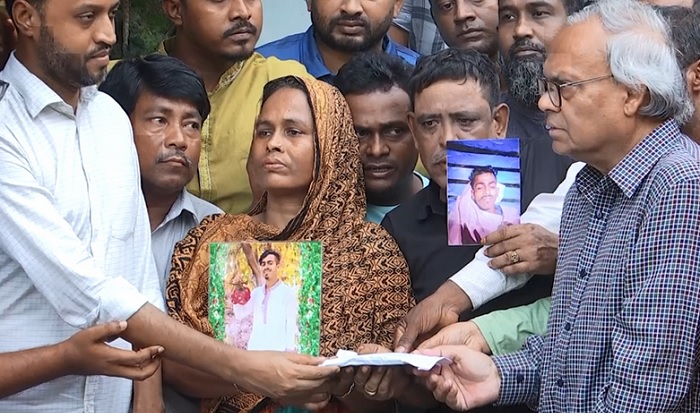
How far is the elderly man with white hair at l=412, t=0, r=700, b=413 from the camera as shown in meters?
2.75

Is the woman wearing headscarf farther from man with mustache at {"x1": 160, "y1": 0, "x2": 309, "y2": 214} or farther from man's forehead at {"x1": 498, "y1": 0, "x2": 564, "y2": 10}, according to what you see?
man's forehead at {"x1": 498, "y1": 0, "x2": 564, "y2": 10}

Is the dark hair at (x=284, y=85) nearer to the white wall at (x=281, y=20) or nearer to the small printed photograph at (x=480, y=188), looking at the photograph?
the small printed photograph at (x=480, y=188)

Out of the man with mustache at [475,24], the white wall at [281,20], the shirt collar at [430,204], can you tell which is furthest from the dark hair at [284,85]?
the white wall at [281,20]

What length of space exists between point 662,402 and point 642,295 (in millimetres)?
269

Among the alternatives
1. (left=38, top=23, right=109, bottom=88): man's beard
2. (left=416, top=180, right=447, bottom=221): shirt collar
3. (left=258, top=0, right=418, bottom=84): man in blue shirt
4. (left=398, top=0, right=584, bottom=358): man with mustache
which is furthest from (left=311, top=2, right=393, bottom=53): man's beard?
(left=38, top=23, right=109, bottom=88): man's beard

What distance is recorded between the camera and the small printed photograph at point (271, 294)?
346 cm

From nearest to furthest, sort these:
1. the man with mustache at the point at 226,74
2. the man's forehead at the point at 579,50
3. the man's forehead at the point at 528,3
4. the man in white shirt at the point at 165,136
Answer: the man's forehead at the point at 579,50 → the man in white shirt at the point at 165,136 → the man with mustache at the point at 226,74 → the man's forehead at the point at 528,3

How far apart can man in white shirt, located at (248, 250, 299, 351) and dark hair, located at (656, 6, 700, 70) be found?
1343 millimetres

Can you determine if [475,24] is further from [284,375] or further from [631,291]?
[631,291]

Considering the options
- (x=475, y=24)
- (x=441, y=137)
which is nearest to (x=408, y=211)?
(x=441, y=137)

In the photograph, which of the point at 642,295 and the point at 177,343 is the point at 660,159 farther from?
the point at 177,343

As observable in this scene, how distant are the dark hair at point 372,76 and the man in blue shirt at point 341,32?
652 mm

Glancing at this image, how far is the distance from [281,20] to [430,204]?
3281mm

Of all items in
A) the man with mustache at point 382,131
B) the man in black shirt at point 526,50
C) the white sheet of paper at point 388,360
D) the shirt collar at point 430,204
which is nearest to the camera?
the white sheet of paper at point 388,360
